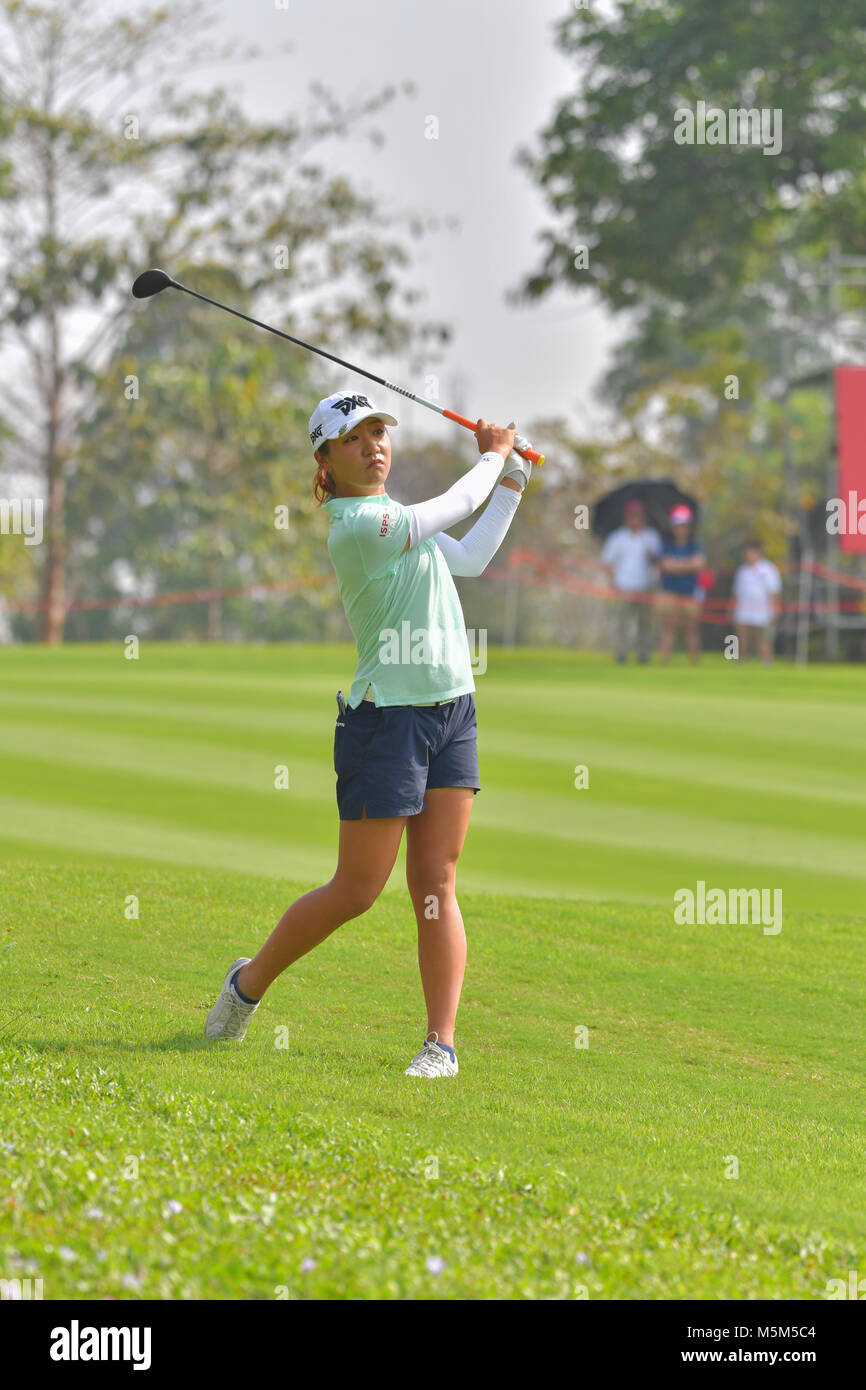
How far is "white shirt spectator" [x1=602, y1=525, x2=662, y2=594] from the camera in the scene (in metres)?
24.3

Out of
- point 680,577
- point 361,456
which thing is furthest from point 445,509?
point 680,577

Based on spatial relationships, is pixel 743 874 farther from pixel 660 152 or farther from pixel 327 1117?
pixel 660 152

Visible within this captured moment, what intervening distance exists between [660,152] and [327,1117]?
32238 mm

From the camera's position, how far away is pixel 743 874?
29.8 ft

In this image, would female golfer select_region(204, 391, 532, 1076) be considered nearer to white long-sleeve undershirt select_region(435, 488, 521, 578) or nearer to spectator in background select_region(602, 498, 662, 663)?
white long-sleeve undershirt select_region(435, 488, 521, 578)

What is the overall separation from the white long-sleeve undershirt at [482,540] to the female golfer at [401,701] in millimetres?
14

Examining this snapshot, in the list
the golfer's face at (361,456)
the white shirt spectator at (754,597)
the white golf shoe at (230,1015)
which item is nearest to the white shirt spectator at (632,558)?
the white shirt spectator at (754,597)

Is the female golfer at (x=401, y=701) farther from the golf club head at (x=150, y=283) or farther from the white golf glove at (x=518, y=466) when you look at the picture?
the golf club head at (x=150, y=283)

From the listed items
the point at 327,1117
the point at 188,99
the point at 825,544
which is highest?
the point at 188,99

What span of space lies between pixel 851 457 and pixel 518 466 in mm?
22147

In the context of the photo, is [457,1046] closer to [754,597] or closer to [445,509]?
[445,509]

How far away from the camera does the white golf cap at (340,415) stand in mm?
5281

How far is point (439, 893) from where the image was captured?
17.9 ft

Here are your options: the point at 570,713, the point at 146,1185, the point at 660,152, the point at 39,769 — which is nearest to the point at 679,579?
the point at 570,713
